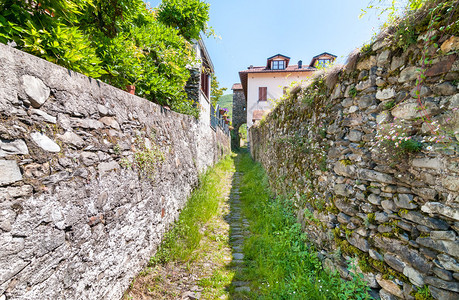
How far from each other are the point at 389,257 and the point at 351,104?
1736 millimetres

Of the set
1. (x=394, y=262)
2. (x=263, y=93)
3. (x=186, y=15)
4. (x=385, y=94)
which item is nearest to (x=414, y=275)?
(x=394, y=262)

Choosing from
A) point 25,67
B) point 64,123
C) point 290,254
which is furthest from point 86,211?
point 290,254

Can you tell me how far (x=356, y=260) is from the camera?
7.93 ft

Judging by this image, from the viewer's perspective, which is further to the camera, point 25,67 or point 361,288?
point 361,288

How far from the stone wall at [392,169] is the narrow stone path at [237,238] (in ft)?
4.17

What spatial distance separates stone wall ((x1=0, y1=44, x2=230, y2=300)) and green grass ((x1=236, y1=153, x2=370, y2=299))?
1813 millimetres

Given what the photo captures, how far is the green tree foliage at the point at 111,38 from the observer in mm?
1948

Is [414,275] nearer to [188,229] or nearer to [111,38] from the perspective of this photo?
[188,229]

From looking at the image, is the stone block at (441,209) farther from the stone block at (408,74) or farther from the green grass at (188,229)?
the green grass at (188,229)

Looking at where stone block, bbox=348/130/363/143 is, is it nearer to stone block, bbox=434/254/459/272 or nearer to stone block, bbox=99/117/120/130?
stone block, bbox=434/254/459/272

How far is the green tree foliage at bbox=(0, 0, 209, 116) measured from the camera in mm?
1948

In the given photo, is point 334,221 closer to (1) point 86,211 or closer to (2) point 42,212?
(1) point 86,211

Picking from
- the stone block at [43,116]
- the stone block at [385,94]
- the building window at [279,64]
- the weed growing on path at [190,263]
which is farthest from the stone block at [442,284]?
the building window at [279,64]

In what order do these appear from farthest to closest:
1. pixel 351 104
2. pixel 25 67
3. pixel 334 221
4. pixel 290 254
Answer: pixel 290 254
pixel 334 221
pixel 351 104
pixel 25 67
